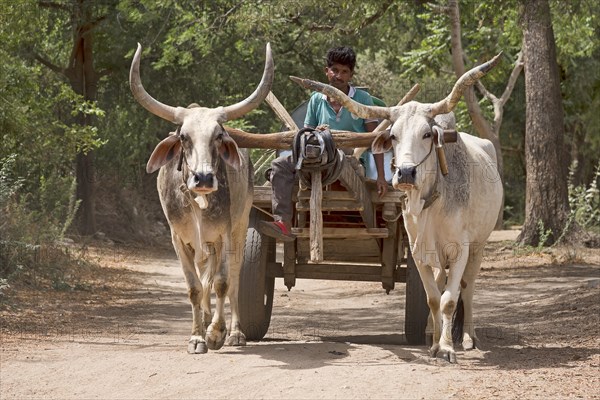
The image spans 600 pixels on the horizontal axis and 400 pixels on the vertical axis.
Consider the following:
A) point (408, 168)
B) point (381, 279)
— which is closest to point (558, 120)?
point (381, 279)

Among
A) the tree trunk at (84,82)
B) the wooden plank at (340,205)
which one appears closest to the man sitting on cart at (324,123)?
the wooden plank at (340,205)

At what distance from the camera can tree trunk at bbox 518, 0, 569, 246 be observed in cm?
1636

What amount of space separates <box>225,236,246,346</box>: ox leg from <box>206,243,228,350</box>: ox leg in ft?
1.08

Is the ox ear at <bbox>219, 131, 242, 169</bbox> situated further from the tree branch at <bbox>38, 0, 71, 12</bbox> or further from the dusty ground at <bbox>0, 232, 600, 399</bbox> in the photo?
the tree branch at <bbox>38, 0, 71, 12</bbox>

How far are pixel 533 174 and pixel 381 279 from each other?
26.4 feet

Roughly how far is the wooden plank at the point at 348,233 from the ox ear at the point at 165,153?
1149 millimetres

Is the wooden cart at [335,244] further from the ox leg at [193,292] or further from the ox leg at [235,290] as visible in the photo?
the ox leg at [193,292]

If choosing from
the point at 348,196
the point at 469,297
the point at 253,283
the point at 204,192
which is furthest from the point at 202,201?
the point at 469,297

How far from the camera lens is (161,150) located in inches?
313

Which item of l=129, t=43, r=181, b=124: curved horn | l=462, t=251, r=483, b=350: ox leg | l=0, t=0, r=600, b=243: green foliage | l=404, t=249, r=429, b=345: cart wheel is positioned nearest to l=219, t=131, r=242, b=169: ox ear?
l=129, t=43, r=181, b=124: curved horn

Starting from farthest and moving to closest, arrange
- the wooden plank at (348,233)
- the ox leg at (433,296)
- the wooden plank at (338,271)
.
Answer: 1. the wooden plank at (338,271)
2. the wooden plank at (348,233)
3. the ox leg at (433,296)

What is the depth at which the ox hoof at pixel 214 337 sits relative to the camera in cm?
820

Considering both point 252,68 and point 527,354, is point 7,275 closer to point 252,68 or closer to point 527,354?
point 527,354

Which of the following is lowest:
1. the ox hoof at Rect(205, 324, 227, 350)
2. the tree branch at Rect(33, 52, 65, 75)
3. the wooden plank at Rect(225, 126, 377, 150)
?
the ox hoof at Rect(205, 324, 227, 350)
